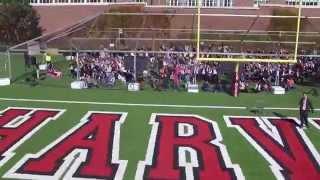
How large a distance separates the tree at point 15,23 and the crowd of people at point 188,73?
56.6ft

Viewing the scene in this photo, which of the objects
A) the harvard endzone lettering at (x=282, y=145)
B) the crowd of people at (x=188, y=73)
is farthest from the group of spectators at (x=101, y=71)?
the harvard endzone lettering at (x=282, y=145)

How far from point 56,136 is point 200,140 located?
15.5ft

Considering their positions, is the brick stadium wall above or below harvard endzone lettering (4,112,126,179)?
above

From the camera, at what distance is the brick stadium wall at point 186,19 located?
1554 inches

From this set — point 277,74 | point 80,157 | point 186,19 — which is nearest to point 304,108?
point 80,157

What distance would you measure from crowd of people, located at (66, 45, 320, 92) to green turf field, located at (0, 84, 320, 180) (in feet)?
4.33

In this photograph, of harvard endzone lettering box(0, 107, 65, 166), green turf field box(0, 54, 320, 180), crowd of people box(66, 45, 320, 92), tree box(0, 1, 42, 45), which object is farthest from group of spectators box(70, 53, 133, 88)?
tree box(0, 1, 42, 45)

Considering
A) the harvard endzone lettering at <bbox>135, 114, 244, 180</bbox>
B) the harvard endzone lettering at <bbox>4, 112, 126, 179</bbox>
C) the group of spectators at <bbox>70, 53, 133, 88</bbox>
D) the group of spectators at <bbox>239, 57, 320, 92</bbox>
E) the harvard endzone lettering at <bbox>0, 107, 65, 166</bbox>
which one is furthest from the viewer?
the group of spectators at <bbox>70, 53, 133, 88</bbox>

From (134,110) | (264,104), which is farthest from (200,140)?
(264,104)

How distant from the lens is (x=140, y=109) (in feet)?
71.6

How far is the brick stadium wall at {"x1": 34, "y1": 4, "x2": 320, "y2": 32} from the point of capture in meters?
39.5

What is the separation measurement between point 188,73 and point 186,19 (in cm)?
1431

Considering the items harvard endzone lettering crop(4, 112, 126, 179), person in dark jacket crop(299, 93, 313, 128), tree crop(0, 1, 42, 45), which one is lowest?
harvard endzone lettering crop(4, 112, 126, 179)

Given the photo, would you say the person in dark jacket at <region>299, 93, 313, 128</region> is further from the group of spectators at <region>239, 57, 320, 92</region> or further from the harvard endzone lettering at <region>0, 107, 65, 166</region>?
the harvard endzone lettering at <region>0, 107, 65, 166</region>
